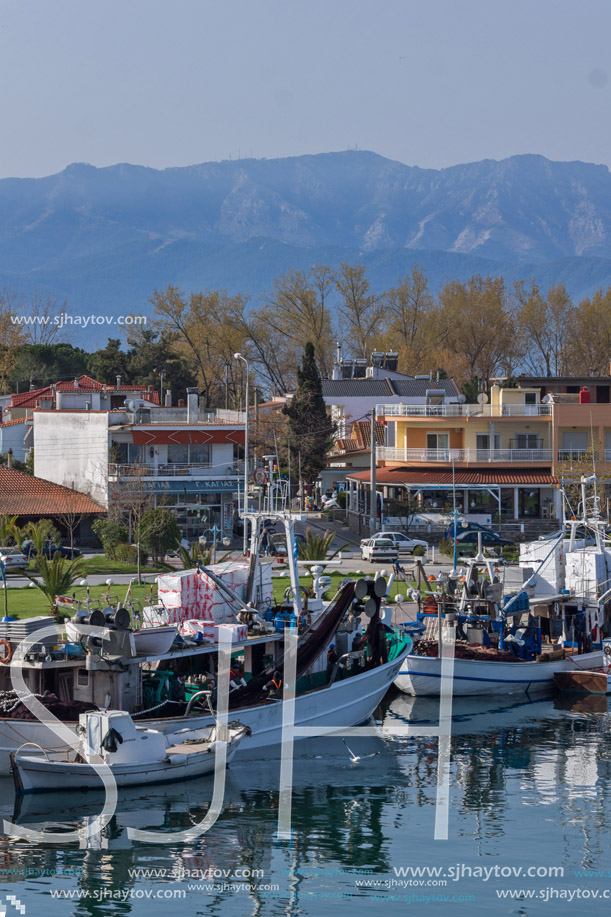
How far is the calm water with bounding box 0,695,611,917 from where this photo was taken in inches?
763

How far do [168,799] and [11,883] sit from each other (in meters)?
4.58

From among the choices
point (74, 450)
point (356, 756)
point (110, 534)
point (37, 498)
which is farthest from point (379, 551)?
point (356, 756)

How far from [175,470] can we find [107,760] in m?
40.9

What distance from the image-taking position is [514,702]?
1324 inches

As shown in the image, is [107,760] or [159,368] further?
[159,368]

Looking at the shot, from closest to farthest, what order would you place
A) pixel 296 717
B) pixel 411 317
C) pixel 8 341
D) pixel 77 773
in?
pixel 77 773
pixel 296 717
pixel 8 341
pixel 411 317

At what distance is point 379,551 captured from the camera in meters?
55.0

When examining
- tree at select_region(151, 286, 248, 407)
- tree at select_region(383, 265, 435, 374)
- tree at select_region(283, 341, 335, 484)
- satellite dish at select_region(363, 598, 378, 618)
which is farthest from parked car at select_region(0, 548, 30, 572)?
tree at select_region(383, 265, 435, 374)

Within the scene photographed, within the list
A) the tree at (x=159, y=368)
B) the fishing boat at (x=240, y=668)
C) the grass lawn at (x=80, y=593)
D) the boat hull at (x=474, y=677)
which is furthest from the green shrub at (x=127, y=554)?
the tree at (x=159, y=368)

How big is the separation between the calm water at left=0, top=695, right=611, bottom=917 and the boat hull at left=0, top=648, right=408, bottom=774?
65 centimetres

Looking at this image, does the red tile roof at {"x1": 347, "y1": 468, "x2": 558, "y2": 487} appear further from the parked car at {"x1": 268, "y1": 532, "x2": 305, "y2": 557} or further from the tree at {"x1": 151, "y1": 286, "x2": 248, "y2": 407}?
the tree at {"x1": 151, "y1": 286, "x2": 248, "y2": 407}

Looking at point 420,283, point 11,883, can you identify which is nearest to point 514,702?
point 11,883

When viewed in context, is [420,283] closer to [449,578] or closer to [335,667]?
[449,578]

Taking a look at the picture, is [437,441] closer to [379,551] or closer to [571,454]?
[571,454]
